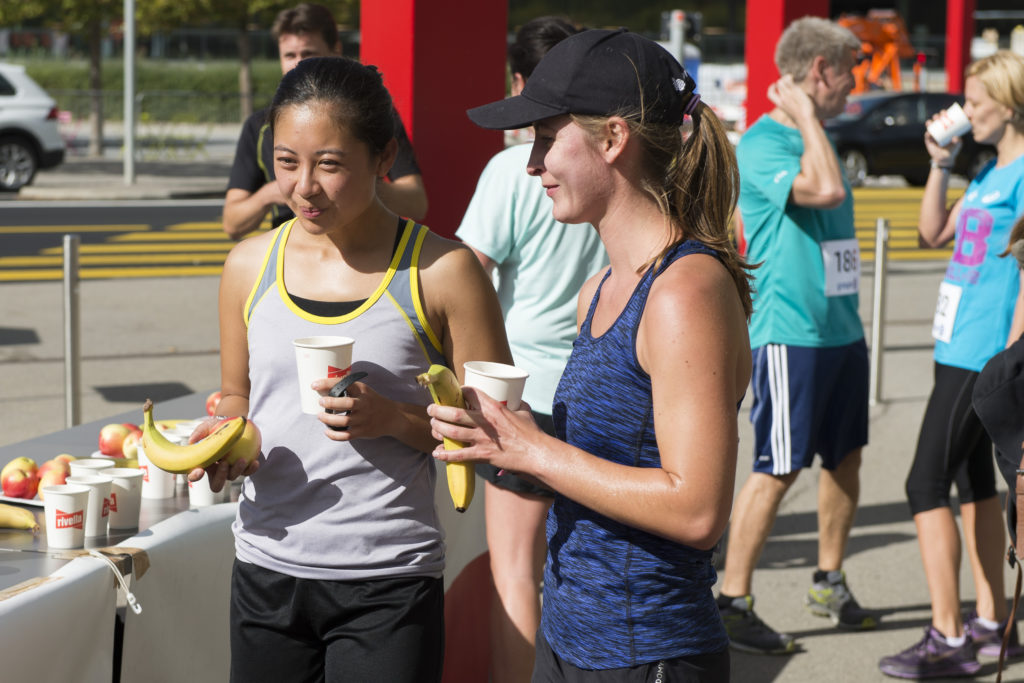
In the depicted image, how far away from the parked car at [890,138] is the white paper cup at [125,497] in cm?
2179

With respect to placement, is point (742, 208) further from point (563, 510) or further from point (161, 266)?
point (161, 266)

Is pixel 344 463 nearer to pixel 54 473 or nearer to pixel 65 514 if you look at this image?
pixel 65 514

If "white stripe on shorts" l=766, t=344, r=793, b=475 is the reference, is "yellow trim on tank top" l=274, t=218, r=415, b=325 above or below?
above

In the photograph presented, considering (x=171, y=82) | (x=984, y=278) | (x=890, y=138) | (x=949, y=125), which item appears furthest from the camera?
(x=171, y=82)

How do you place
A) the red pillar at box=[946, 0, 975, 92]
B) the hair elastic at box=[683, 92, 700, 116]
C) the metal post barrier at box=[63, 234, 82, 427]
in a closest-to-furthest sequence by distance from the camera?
1. the hair elastic at box=[683, 92, 700, 116]
2. the metal post barrier at box=[63, 234, 82, 427]
3. the red pillar at box=[946, 0, 975, 92]

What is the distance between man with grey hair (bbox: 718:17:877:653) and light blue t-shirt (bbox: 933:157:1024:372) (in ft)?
1.25

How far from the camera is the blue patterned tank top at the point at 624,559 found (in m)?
2.05

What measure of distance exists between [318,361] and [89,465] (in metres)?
1.32

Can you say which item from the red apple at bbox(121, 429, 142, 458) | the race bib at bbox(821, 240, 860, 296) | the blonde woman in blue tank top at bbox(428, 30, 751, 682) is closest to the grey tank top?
the blonde woman in blue tank top at bbox(428, 30, 751, 682)

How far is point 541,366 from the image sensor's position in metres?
3.75

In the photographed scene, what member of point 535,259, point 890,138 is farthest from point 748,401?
point 890,138

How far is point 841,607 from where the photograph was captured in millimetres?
5008

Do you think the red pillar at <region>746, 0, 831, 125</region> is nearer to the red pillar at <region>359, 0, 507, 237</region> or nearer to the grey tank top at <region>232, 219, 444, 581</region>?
the red pillar at <region>359, 0, 507, 237</region>

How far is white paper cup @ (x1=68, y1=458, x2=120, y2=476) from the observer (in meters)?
3.27
